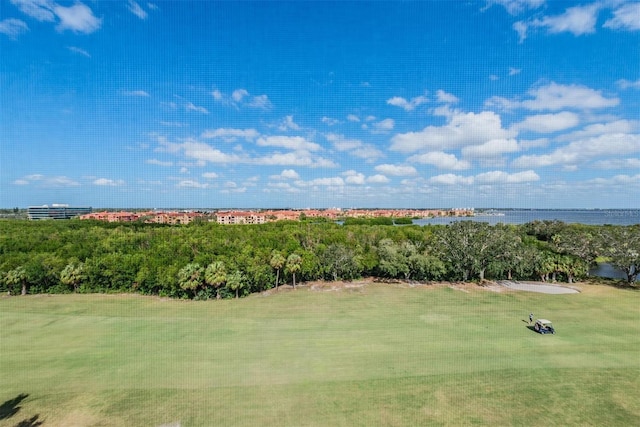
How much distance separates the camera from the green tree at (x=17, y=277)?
111 ft

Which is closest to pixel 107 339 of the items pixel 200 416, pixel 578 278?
pixel 200 416

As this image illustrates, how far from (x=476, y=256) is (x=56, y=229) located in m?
70.1

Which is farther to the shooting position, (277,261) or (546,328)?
(277,261)

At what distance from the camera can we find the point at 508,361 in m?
18.6

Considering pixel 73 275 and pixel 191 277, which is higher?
pixel 191 277

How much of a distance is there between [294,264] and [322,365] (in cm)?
2048

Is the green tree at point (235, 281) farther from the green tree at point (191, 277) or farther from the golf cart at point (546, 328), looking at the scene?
the golf cart at point (546, 328)

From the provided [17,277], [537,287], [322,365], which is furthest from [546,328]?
[17,277]

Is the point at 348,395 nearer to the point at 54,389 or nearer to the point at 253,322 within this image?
the point at 253,322

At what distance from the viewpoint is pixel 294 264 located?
1508 inches

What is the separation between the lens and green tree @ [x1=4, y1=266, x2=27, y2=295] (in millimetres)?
33844

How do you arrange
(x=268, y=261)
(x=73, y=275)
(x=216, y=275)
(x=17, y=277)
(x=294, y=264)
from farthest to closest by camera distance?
(x=268, y=261) → (x=294, y=264) → (x=73, y=275) → (x=17, y=277) → (x=216, y=275)

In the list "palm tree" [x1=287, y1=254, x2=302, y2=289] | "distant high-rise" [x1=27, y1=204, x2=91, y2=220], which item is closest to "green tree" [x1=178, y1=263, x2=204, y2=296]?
"palm tree" [x1=287, y1=254, x2=302, y2=289]

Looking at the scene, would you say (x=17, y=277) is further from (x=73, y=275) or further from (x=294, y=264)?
(x=294, y=264)
